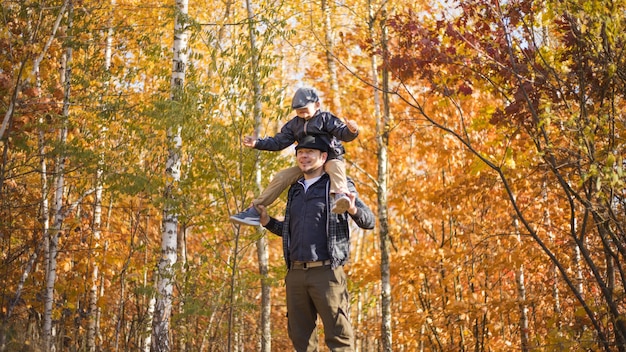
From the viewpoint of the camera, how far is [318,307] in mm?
4094

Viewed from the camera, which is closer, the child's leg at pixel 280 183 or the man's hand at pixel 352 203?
the man's hand at pixel 352 203

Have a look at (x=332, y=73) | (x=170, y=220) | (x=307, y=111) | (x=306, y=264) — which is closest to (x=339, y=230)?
(x=306, y=264)

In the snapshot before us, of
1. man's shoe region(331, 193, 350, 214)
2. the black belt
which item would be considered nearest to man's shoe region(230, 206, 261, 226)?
the black belt

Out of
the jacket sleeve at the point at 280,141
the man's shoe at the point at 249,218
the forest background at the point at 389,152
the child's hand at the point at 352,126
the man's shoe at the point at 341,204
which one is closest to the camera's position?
the man's shoe at the point at 341,204

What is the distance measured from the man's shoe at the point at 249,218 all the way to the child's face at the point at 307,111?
2.36ft

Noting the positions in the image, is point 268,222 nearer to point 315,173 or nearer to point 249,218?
point 249,218

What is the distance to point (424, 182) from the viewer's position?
12.1 metres

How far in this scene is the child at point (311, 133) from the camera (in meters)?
4.12

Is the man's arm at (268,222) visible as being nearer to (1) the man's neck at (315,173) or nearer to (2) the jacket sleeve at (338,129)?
(1) the man's neck at (315,173)

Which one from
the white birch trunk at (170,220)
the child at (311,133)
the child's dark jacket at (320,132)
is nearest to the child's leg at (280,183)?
the child at (311,133)

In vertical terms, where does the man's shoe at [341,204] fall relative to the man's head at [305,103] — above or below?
below

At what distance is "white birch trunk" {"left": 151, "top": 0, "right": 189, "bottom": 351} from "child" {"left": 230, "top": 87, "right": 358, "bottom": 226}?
11.9ft

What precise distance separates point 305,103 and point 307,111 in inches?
2.1

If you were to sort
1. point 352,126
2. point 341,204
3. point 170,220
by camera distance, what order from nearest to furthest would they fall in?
point 341,204 < point 352,126 < point 170,220
